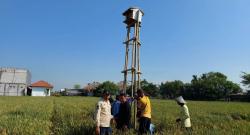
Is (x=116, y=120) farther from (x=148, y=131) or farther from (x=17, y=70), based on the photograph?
(x=17, y=70)

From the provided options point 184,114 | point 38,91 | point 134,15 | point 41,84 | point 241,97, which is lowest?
point 184,114

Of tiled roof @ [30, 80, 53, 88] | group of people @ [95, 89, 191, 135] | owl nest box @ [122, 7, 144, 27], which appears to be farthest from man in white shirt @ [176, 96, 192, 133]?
tiled roof @ [30, 80, 53, 88]

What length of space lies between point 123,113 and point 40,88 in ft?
252

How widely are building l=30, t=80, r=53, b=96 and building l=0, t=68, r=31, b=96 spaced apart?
10.3 ft

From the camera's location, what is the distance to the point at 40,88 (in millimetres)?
81812

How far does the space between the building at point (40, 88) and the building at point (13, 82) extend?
3146 mm

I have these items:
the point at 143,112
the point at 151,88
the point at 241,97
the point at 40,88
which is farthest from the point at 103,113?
the point at 151,88

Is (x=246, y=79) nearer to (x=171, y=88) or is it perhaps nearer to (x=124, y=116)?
(x=171, y=88)

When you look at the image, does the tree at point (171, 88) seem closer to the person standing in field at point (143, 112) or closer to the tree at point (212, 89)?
the tree at point (212, 89)

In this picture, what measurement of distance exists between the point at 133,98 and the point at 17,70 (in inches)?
3018

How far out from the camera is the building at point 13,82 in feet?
244

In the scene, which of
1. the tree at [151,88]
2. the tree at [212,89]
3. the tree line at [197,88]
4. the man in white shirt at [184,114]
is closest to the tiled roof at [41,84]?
the tree line at [197,88]

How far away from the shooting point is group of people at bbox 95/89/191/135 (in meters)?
6.89

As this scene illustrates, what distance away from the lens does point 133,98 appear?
968cm
